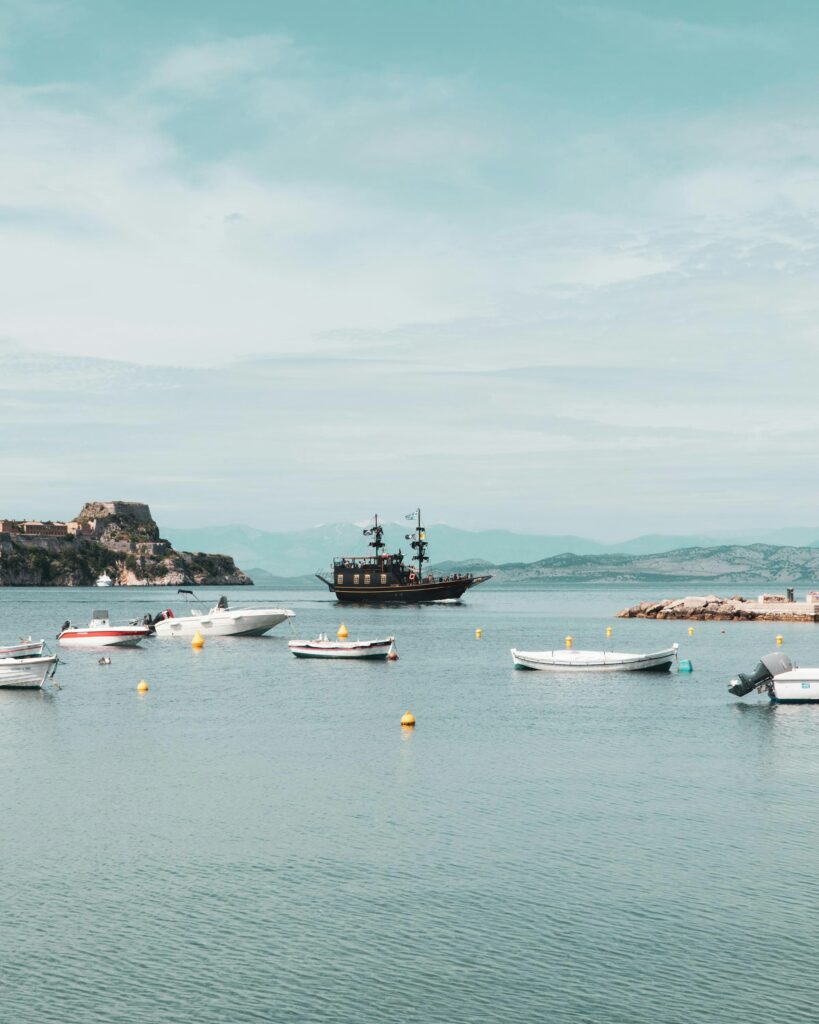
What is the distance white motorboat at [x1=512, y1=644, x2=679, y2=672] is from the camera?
7488 centimetres

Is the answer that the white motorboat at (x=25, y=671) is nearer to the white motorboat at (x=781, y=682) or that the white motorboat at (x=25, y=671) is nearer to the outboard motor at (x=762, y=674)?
the outboard motor at (x=762, y=674)

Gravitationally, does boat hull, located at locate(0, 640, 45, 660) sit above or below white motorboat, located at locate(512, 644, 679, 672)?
above

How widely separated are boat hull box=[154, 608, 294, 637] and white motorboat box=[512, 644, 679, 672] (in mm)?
37928

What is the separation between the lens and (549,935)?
73.6 feet

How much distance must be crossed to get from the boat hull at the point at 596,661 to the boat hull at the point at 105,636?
37.8m

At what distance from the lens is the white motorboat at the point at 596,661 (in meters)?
74.9

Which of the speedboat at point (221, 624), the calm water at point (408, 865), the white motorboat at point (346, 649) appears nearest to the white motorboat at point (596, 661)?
the white motorboat at point (346, 649)

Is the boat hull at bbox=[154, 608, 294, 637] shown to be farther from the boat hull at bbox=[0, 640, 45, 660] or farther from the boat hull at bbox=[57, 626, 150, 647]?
the boat hull at bbox=[0, 640, 45, 660]

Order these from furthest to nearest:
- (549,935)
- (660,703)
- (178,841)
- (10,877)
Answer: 1. (660,703)
2. (178,841)
3. (10,877)
4. (549,935)

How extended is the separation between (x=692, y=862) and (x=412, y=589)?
164 metres

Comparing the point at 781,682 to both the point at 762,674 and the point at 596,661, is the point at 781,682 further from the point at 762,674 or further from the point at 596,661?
the point at 596,661

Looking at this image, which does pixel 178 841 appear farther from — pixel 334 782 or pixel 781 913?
pixel 781 913

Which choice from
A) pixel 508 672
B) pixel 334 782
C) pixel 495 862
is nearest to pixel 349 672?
pixel 508 672

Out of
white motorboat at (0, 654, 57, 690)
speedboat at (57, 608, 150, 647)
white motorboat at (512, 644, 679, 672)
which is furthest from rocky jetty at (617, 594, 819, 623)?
white motorboat at (0, 654, 57, 690)
